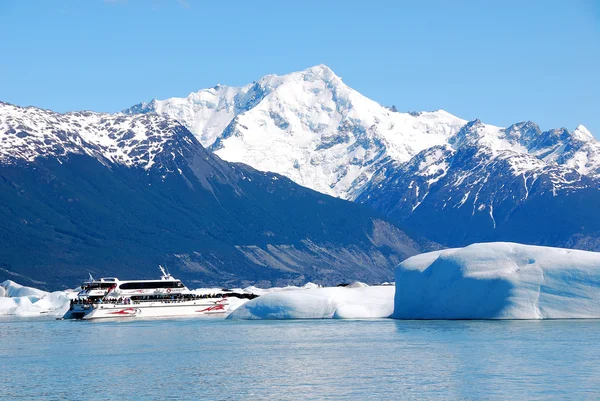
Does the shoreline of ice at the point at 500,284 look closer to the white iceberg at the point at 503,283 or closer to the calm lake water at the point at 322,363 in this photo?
the white iceberg at the point at 503,283

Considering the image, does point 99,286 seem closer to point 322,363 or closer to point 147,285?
point 147,285

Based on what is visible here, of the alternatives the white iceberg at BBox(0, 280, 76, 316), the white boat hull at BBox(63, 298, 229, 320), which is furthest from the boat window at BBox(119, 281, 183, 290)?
the white iceberg at BBox(0, 280, 76, 316)

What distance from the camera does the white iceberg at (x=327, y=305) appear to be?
104 meters

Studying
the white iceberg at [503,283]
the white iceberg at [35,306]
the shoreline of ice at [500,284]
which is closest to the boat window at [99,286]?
the white iceberg at [35,306]

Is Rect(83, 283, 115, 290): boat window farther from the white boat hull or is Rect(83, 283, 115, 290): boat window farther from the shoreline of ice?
the shoreline of ice

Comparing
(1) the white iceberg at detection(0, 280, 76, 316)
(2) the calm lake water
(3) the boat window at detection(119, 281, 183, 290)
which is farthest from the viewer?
(1) the white iceberg at detection(0, 280, 76, 316)

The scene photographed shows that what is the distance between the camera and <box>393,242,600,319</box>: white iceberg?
8375 cm

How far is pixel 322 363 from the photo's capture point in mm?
65500

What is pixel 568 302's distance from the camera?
84.1 meters

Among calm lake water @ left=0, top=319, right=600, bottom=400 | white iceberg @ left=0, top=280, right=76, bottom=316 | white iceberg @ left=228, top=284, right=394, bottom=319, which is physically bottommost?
calm lake water @ left=0, top=319, right=600, bottom=400

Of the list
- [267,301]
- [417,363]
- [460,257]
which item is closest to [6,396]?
[417,363]

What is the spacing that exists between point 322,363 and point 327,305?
129 feet

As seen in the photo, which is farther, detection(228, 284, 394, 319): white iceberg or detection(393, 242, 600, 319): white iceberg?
detection(228, 284, 394, 319): white iceberg

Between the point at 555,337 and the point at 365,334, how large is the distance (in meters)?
15.9
